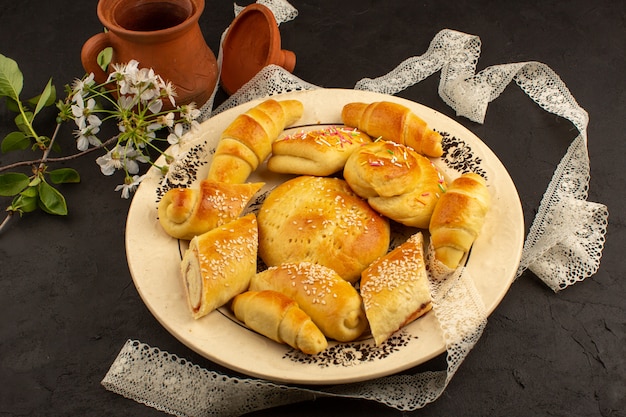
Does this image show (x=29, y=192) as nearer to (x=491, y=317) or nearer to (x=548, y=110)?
(x=491, y=317)

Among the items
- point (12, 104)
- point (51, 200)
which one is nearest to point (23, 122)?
point (12, 104)

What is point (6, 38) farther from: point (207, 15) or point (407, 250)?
point (407, 250)

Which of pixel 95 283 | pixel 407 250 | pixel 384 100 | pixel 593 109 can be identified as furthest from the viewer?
pixel 593 109

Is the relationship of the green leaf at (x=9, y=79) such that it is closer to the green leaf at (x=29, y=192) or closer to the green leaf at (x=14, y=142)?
the green leaf at (x=14, y=142)

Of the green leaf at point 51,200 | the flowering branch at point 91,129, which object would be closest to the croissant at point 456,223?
the flowering branch at point 91,129

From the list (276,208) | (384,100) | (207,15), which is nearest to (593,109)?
(384,100)

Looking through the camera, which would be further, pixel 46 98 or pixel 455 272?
pixel 46 98
